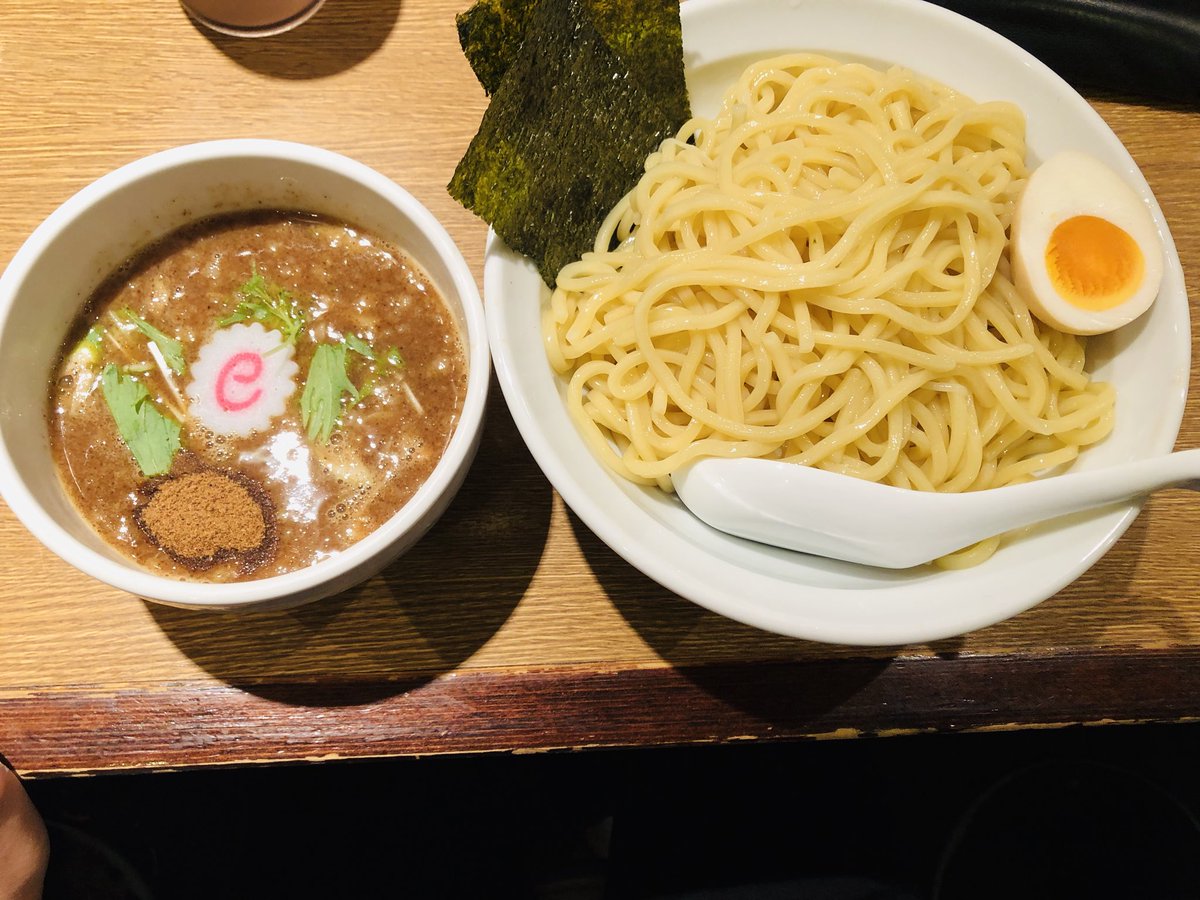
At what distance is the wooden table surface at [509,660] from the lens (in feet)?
4.15

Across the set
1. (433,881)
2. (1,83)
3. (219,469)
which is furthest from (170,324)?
(433,881)

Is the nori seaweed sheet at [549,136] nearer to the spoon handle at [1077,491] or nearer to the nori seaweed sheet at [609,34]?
the nori seaweed sheet at [609,34]

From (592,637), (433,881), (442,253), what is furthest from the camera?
(433,881)

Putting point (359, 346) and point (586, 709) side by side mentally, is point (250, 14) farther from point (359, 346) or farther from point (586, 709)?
point (586, 709)

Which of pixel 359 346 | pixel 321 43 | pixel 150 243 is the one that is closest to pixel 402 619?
pixel 359 346

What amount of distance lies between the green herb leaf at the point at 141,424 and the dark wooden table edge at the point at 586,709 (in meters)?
0.37

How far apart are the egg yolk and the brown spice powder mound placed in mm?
1187

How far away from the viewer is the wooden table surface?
4.15ft

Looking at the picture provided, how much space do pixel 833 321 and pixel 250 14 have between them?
1.25 meters

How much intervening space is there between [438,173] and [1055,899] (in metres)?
2.27

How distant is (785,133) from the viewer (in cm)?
132

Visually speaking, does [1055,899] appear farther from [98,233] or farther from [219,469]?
[98,233]

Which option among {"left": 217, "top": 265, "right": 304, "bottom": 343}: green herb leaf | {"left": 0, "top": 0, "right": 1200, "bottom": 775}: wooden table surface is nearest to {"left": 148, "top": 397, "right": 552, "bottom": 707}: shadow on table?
{"left": 0, "top": 0, "right": 1200, "bottom": 775}: wooden table surface

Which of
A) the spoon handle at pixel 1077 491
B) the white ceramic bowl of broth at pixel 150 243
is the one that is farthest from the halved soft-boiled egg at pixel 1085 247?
the white ceramic bowl of broth at pixel 150 243
